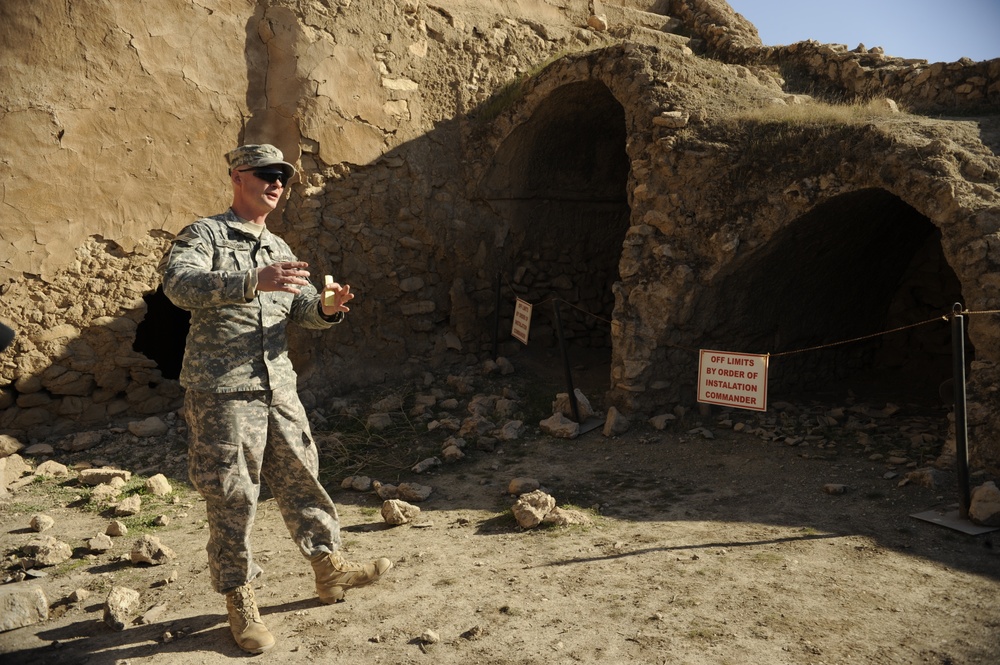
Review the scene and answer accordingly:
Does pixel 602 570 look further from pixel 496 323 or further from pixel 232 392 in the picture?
pixel 496 323

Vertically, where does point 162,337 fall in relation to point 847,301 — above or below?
below

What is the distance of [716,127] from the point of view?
6363 millimetres

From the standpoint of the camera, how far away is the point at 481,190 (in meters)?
7.96

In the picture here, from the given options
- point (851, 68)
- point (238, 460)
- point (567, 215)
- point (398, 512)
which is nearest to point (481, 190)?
point (567, 215)

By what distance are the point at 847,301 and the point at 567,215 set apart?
282 centimetres

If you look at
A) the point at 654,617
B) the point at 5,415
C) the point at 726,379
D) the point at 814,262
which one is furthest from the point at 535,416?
the point at 5,415

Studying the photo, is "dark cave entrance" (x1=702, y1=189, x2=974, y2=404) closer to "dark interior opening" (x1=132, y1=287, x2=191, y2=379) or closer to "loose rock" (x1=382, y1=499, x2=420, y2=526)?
"loose rock" (x1=382, y1=499, x2=420, y2=526)

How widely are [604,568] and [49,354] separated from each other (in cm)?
459

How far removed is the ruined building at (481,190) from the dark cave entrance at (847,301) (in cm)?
3

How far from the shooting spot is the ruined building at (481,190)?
19.8 ft

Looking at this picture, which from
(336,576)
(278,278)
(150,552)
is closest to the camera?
(278,278)

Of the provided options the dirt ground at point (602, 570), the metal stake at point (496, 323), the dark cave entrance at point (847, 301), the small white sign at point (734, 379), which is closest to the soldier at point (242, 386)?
the dirt ground at point (602, 570)

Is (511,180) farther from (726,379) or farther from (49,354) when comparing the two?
(49,354)

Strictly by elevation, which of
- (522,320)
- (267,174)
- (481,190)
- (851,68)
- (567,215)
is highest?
(851,68)
